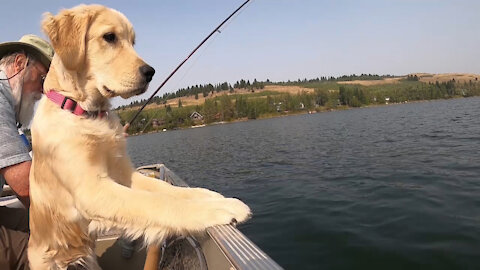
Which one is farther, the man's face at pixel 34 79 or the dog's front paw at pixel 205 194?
the man's face at pixel 34 79

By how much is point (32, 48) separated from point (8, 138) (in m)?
1.04

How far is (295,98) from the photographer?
15450 cm

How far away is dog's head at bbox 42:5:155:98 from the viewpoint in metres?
2.90

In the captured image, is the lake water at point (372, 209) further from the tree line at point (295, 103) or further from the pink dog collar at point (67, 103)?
the tree line at point (295, 103)

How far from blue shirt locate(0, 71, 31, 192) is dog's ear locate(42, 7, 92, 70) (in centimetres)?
68

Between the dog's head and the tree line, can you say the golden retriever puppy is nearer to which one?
the dog's head

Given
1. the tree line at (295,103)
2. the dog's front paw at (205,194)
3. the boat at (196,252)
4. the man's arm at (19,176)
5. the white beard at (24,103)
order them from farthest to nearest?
the tree line at (295,103) < the white beard at (24,103) < the dog's front paw at (205,194) < the man's arm at (19,176) < the boat at (196,252)

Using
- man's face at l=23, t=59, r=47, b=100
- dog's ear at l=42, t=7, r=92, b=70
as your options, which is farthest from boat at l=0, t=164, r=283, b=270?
man's face at l=23, t=59, r=47, b=100

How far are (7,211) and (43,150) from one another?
1.57 metres

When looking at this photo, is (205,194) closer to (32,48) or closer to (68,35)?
(68,35)

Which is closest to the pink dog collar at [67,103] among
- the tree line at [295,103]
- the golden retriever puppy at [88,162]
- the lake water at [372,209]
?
the golden retriever puppy at [88,162]

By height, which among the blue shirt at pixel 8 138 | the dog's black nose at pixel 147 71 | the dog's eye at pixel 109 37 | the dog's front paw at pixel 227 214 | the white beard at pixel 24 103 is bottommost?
the dog's front paw at pixel 227 214

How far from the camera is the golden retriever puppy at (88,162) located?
254cm

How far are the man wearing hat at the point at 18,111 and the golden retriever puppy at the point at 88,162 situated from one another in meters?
0.17
